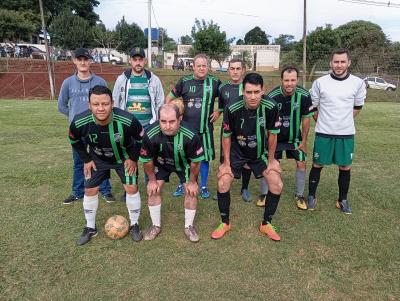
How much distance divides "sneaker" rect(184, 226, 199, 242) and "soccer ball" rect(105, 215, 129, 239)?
2.33 feet

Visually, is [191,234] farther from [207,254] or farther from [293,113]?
[293,113]

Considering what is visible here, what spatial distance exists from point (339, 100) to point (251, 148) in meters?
1.42

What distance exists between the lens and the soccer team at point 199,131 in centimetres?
402

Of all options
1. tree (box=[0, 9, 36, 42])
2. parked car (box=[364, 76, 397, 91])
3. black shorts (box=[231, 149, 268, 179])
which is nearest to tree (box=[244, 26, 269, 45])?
tree (box=[0, 9, 36, 42])

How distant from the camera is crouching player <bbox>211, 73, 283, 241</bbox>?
424 centimetres

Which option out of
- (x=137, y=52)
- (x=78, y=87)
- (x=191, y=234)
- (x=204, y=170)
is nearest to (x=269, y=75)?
(x=204, y=170)

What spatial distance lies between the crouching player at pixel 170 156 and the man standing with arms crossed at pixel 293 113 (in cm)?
150

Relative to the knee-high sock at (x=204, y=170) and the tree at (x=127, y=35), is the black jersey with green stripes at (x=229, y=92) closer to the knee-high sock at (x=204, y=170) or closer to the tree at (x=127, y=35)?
the knee-high sock at (x=204, y=170)

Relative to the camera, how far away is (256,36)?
3999 inches

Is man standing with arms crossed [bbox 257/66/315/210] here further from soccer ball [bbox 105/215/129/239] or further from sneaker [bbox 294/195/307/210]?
soccer ball [bbox 105/215/129/239]

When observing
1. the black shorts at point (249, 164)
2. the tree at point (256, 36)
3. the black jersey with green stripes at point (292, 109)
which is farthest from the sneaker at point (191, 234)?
the tree at point (256, 36)

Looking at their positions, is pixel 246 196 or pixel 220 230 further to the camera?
pixel 246 196

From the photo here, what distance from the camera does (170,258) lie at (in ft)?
12.6

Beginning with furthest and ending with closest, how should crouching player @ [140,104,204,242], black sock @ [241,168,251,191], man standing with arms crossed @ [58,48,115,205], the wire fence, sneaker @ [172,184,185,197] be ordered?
1. the wire fence
2. sneaker @ [172,184,185,197]
3. black sock @ [241,168,251,191]
4. man standing with arms crossed @ [58,48,115,205]
5. crouching player @ [140,104,204,242]
